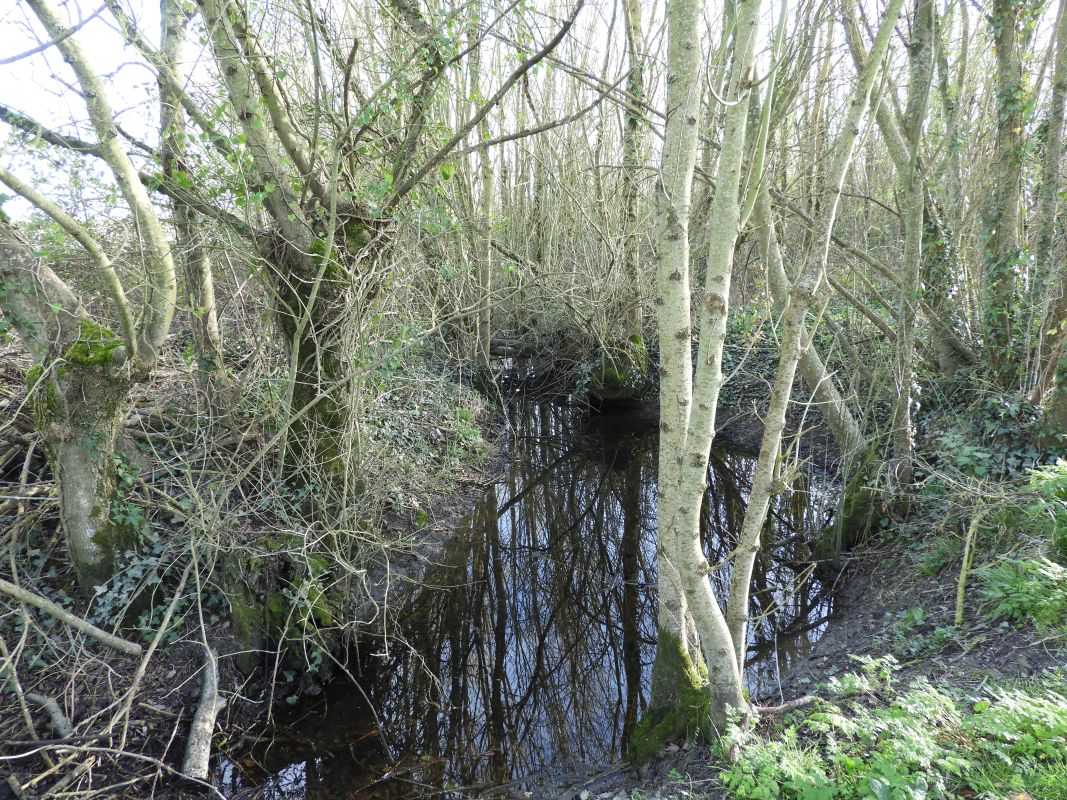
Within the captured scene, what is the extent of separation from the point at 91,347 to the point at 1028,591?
5.82 m

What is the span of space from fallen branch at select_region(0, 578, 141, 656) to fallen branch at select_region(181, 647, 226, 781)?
455mm

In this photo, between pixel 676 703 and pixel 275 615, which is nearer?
pixel 676 703

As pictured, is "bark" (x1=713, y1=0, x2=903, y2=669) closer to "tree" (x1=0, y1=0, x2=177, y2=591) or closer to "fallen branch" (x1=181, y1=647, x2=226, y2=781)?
"fallen branch" (x1=181, y1=647, x2=226, y2=781)

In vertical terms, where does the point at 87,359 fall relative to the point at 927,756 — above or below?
above

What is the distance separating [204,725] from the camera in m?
3.54

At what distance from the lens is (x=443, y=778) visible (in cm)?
356

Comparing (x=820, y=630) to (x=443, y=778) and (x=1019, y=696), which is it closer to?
(x=1019, y=696)

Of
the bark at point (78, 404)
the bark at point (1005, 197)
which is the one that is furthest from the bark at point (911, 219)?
the bark at point (78, 404)

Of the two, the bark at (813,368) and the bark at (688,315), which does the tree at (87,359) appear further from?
the bark at (813,368)

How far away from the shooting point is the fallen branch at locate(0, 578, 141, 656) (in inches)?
132

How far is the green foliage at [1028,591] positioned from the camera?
2979 millimetres

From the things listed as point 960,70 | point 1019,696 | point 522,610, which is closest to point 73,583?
point 522,610

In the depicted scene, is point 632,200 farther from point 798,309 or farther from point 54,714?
point 54,714

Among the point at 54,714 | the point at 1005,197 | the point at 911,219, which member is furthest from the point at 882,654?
the point at 54,714
